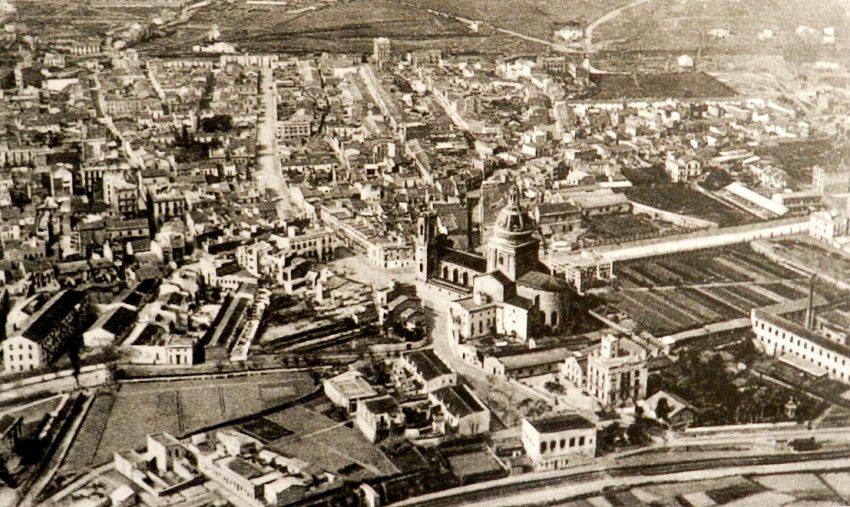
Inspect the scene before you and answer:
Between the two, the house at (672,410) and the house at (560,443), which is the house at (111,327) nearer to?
the house at (560,443)

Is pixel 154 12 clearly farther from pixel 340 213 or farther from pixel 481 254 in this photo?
pixel 481 254

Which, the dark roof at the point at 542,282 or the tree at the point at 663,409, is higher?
the dark roof at the point at 542,282

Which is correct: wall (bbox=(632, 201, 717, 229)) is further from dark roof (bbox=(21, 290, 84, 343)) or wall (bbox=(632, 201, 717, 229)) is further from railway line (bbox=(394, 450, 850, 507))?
dark roof (bbox=(21, 290, 84, 343))

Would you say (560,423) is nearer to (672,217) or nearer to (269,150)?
(672,217)

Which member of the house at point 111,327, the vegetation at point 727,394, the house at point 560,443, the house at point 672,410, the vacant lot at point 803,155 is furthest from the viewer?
the vacant lot at point 803,155

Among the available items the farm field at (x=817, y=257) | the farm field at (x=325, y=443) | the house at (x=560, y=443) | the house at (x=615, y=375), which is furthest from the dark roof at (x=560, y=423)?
the farm field at (x=817, y=257)

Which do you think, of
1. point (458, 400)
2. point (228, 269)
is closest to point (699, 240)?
point (458, 400)
